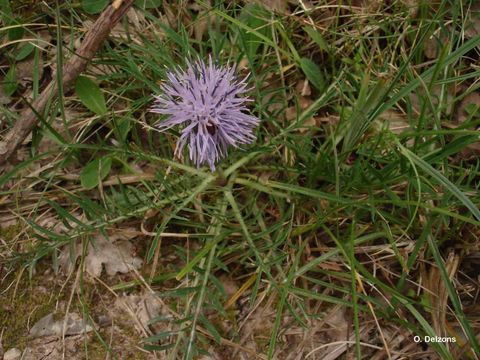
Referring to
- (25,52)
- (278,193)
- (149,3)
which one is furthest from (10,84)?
(278,193)

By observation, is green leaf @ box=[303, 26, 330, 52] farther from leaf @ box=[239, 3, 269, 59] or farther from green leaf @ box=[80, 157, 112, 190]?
green leaf @ box=[80, 157, 112, 190]

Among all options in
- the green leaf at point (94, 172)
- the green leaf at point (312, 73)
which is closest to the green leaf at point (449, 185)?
the green leaf at point (312, 73)

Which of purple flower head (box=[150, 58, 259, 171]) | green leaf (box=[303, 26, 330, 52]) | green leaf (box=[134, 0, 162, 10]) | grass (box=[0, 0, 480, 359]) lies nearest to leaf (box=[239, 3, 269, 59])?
grass (box=[0, 0, 480, 359])

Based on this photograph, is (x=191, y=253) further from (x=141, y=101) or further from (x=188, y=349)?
(x=141, y=101)

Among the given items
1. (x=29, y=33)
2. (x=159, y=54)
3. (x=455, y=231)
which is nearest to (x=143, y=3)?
(x=159, y=54)

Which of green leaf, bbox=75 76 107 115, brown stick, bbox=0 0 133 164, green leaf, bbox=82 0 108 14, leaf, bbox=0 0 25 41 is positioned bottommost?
green leaf, bbox=75 76 107 115

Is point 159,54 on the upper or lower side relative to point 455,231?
upper

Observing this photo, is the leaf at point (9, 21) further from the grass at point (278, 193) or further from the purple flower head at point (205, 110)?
the purple flower head at point (205, 110)

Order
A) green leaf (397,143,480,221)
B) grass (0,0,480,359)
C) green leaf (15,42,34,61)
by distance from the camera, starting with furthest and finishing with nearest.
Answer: green leaf (15,42,34,61) → grass (0,0,480,359) → green leaf (397,143,480,221)
